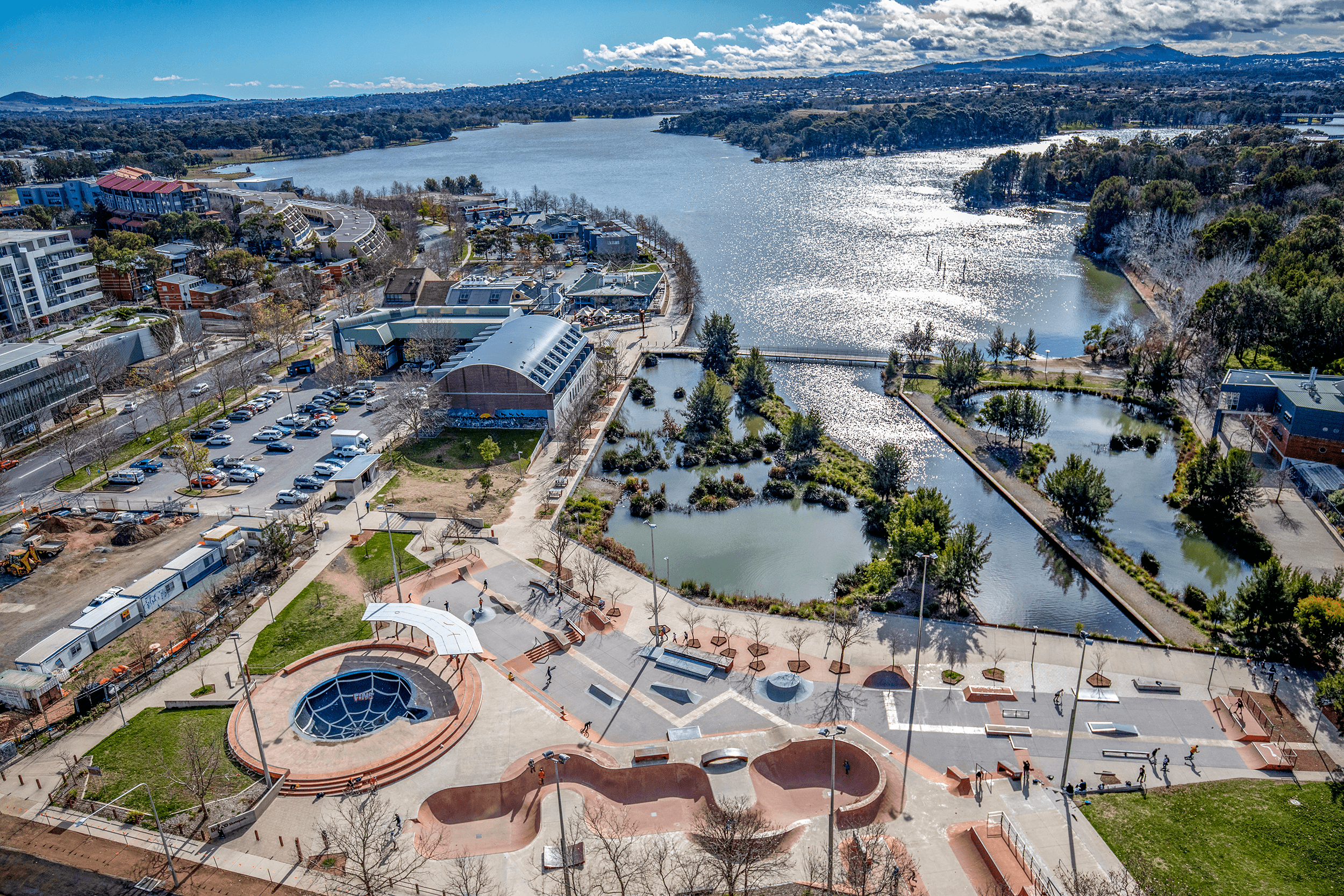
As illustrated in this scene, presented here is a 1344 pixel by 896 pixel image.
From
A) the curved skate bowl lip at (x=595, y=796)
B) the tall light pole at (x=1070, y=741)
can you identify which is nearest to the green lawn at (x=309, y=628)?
the curved skate bowl lip at (x=595, y=796)

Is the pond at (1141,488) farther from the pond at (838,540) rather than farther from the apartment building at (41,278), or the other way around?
the apartment building at (41,278)

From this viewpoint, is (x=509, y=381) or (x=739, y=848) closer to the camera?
(x=739, y=848)

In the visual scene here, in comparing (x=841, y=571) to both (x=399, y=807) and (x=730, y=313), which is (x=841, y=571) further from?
(x=730, y=313)

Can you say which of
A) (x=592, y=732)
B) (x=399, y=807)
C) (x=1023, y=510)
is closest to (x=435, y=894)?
(x=399, y=807)

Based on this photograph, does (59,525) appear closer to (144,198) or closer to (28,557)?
(28,557)

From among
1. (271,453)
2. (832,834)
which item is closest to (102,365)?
(271,453)
